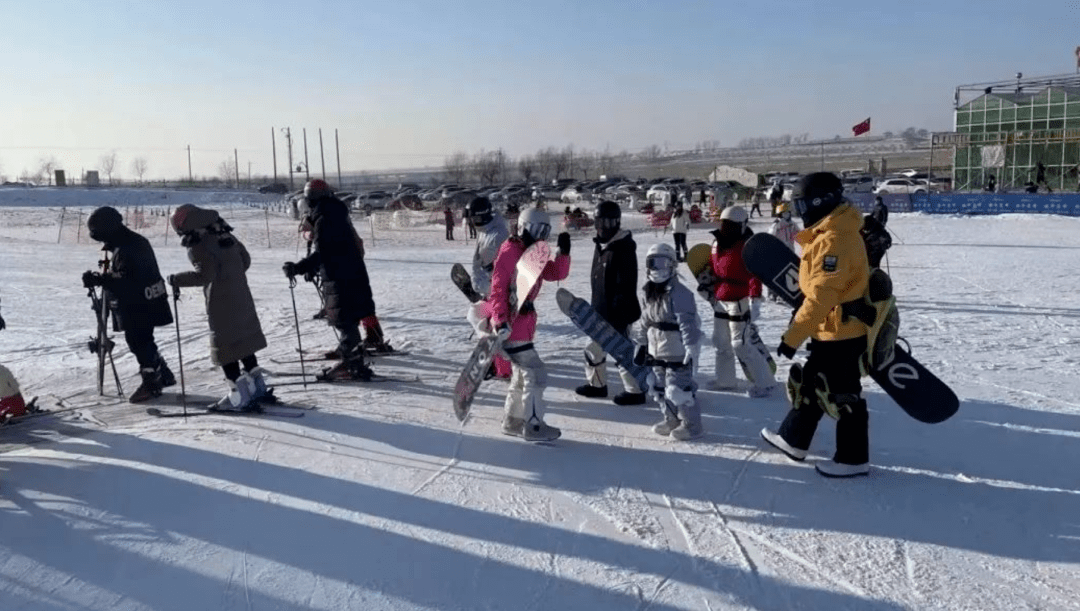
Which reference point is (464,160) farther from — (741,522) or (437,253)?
(741,522)

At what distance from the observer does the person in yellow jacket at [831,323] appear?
4.64 metres

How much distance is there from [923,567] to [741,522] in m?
0.94

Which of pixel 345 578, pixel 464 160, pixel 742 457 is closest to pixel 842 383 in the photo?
pixel 742 457

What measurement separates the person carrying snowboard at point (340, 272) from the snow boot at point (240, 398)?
121 cm

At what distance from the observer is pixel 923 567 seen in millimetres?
4016

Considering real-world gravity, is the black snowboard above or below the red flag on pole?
below

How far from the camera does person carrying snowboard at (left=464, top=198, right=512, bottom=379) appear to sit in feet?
24.8

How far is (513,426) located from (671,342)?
52.4 inches

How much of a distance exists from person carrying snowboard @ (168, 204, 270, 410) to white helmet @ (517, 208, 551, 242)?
239cm

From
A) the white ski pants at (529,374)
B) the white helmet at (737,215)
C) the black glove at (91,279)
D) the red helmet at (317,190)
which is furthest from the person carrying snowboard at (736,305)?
the black glove at (91,279)

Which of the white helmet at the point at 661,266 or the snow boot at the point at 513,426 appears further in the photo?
the snow boot at the point at 513,426

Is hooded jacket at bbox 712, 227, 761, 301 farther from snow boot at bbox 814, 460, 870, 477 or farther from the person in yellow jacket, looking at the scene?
snow boot at bbox 814, 460, 870, 477

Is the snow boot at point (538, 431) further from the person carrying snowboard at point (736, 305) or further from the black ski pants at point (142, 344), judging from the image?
the black ski pants at point (142, 344)

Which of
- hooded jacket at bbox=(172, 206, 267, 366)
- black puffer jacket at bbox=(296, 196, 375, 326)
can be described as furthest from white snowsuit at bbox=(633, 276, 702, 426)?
hooded jacket at bbox=(172, 206, 267, 366)
